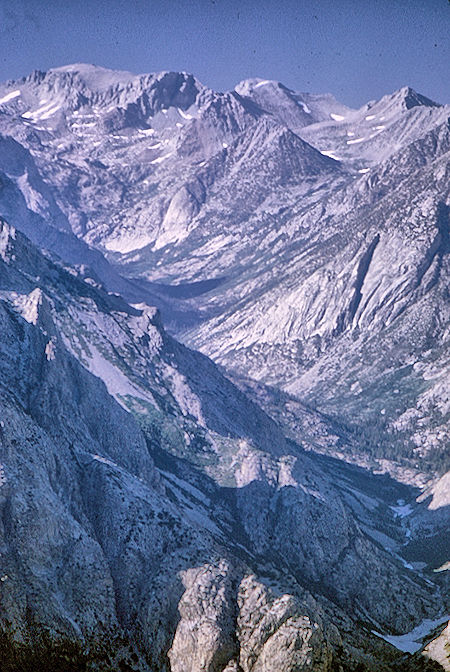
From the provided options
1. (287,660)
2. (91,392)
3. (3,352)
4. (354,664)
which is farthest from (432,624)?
(3,352)

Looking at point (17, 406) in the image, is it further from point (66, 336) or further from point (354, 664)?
point (66, 336)

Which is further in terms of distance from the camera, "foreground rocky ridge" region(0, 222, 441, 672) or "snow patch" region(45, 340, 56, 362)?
"snow patch" region(45, 340, 56, 362)

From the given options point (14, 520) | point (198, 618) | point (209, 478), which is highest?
point (209, 478)

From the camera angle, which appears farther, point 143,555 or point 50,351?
point 50,351

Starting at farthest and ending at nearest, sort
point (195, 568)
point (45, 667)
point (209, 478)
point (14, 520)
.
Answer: point (209, 478)
point (195, 568)
point (14, 520)
point (45, 667)

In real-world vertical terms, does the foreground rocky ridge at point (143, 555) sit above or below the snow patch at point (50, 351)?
below

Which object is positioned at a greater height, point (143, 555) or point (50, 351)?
point (50, 351)

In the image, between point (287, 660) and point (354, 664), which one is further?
point (354, 664)

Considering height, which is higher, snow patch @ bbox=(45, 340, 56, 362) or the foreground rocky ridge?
snow patch @ bbox=(45, 340, 56, 362)

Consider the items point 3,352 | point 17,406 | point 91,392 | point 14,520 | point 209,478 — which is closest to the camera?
point 14,520

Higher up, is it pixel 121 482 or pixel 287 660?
pixel 121 482

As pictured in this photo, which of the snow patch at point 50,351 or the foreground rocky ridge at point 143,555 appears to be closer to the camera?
the foreground rocky ridge at point 143,555
